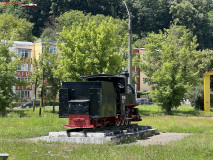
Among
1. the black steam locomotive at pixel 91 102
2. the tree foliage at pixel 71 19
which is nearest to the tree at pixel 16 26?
the tree foliage at pixel 71 19

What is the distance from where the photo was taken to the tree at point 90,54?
38.1 metres

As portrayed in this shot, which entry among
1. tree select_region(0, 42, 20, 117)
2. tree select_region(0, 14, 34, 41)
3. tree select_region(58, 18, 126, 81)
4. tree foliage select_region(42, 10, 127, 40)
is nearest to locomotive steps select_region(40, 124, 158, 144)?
tree select_region(58, 18, 126, 81)

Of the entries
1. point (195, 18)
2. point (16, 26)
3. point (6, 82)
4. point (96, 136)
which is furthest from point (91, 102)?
point (195, 18)

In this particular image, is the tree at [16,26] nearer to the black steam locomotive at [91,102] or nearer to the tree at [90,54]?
the tree at [90,54]

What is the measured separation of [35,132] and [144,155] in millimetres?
8999

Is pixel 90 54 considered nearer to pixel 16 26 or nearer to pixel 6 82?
pixel 6 82

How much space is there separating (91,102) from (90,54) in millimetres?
22546

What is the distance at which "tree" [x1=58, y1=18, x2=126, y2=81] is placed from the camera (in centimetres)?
→ 3812

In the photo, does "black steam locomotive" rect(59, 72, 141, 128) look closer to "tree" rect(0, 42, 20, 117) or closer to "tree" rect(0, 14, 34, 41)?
"tree" rect(0, 42, 20, 117)

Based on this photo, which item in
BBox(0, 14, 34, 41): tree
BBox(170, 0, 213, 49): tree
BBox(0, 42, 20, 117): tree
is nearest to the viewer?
BBox(0, 42, 20, 117): tree

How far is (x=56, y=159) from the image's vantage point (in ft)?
35.9

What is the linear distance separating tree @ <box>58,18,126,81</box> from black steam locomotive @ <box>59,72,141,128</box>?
19.2m

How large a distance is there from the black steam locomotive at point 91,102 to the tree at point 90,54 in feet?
63.1

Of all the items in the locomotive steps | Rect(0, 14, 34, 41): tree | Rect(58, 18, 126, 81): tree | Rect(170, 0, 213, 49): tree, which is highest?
Rect(170, 0, 213, 49): tree
